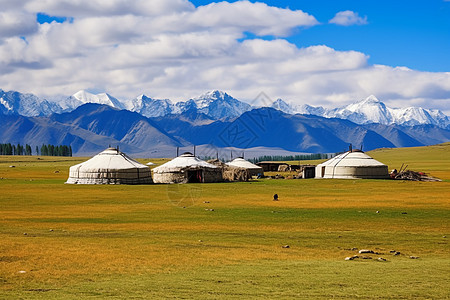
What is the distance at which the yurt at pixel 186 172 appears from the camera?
6347cm

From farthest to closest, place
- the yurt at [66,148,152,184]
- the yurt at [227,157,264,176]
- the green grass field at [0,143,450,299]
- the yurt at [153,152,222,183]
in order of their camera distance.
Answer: the yurt at [227,157,264,176]
the yurt at [153,152,222,183]
the yurt at [66,148,152,184]
the green grass field at [0,143,450,299]

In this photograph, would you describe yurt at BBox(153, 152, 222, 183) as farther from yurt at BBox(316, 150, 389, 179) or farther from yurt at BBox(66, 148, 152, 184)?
yurt at BBox(316, 150, 389, 179)

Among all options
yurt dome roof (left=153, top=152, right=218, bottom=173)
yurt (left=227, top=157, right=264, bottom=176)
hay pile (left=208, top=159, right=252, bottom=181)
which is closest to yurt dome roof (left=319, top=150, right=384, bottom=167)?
hay pile (left=208, top=159, right=252, bottom=181)

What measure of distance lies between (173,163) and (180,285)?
51.4 metres

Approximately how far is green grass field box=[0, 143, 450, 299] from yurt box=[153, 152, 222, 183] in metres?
20.1

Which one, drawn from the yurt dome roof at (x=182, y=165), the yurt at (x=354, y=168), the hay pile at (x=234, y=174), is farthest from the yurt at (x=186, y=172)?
the yurt at (x=354, y=168)

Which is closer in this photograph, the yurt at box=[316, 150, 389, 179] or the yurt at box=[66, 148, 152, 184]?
the yurt at box=[66, 148, 152, 184]

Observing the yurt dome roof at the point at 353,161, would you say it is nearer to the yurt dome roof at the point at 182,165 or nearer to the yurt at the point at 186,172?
the yurt at the point at 186,172

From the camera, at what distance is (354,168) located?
69.8 meters

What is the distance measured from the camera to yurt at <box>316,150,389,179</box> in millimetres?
69875

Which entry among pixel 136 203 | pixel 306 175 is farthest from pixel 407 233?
pixel 306 175

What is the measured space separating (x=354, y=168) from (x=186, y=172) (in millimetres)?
20203

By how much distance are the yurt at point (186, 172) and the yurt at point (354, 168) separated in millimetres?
14466

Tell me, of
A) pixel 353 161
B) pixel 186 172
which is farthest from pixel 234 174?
pixel 353 161
